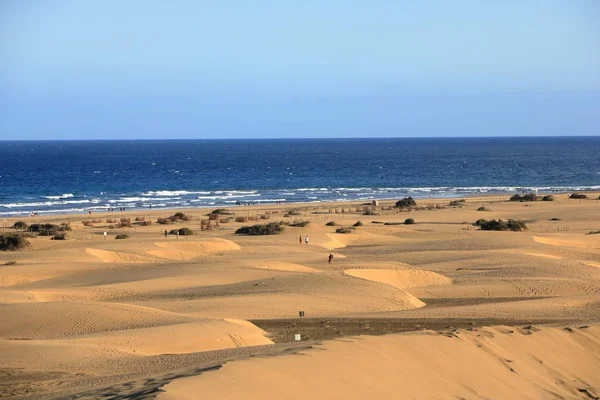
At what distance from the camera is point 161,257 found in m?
38.0

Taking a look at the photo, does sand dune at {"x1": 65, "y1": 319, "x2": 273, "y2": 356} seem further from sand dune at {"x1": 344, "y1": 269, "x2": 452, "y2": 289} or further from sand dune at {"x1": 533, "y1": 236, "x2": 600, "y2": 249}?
sand dune at {"x1": 533, "y1": 236, "x2": 600, "y2": 249}

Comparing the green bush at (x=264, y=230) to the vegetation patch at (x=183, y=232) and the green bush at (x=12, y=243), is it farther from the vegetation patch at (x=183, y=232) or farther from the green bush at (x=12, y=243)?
the green bush at (x=12, y=243)

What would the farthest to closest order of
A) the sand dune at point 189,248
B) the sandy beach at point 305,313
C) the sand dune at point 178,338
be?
1. the sand dune at point 189,248
2. the sand dune at point 178,338
3. the sandy beach at point 305,313

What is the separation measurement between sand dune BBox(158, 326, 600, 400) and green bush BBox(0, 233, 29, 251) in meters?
28.4

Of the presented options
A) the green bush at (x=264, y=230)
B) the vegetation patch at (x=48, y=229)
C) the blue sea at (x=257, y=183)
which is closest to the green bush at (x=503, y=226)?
the green bush at (x=264, y=230)

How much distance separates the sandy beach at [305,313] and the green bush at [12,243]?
2.48 ft

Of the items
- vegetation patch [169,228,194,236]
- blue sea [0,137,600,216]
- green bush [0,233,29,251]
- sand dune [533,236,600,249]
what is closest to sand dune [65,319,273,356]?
green bush [0,233,29,251]

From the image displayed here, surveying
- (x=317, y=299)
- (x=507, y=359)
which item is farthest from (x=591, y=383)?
(x=317, y=299)

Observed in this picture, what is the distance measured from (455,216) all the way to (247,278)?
30966 millimetres

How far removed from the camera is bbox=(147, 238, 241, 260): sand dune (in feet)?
127

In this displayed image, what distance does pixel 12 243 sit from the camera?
39.6 metres

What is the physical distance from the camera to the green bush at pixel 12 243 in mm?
39500

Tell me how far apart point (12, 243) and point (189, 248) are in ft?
26.9

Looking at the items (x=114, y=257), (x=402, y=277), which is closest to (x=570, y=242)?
(x=402, y=277)
